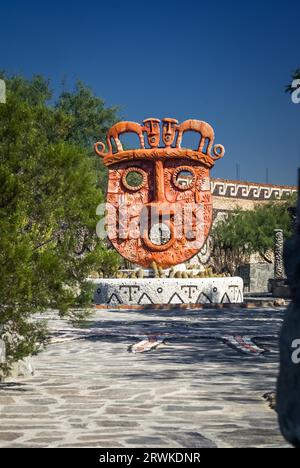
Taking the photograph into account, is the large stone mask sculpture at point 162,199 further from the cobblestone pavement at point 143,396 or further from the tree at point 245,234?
the tree at point 245,234

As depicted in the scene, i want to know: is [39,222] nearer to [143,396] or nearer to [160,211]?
[143,396]

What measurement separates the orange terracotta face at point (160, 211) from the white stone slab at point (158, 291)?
54.3 inches

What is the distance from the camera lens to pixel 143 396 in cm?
693

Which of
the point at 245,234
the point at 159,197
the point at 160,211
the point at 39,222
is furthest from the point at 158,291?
the point at 245,234

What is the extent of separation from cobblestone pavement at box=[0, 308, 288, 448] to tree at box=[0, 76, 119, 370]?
617 mm

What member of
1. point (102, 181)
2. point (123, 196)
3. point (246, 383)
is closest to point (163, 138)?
point (123, 196)

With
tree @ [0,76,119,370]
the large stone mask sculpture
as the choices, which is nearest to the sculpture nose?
the large stone mask sculpture

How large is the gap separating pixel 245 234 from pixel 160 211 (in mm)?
16052

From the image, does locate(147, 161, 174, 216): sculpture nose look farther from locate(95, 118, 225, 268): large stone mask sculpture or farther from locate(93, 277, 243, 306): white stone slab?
locate(93, 277, 243, 306): white stone slab

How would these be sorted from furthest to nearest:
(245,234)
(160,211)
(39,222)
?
(245,234)
(160,211)
(39,222)

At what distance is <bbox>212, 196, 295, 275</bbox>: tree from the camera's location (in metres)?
37.8

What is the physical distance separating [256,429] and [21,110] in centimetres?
374
